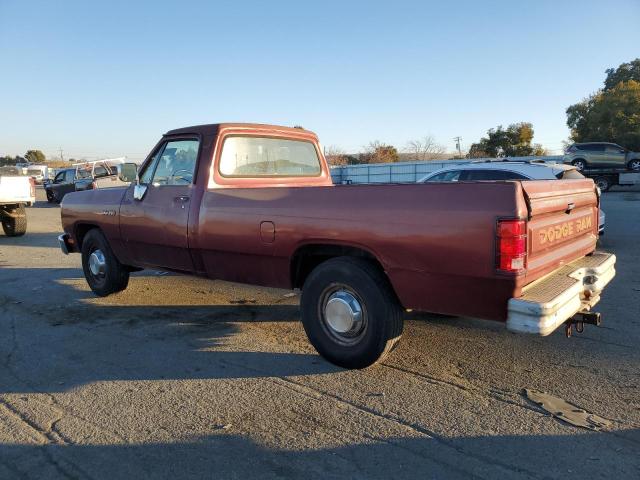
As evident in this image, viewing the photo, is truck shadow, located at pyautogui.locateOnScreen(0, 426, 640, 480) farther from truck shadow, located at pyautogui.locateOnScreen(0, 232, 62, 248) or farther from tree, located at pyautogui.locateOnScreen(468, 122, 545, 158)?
tree, located at pyautogui.locateOnScreen(468, 122, 545, 158)

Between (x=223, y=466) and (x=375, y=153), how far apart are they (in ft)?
Result: 163

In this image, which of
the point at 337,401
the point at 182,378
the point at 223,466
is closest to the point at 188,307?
the point at 182,378

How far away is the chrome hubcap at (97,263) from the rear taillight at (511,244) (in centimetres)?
489

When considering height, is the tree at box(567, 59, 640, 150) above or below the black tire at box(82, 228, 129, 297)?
above

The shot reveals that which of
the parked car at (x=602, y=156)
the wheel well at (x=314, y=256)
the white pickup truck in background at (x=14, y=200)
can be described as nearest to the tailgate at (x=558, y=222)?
the wheel well at (x=314, y=256)

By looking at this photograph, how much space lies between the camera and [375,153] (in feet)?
167

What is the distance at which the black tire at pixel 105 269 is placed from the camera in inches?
241

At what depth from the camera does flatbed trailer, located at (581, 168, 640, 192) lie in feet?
77.0

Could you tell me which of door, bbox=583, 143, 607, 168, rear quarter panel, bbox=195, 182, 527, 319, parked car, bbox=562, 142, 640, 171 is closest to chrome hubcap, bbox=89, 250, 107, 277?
rear quarter panel, bbox=195, 182, 527, 319

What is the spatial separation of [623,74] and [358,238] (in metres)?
49.4

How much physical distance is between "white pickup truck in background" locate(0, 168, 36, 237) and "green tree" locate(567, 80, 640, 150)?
1403 inches

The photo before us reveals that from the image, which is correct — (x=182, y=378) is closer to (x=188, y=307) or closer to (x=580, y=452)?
(x=188, y=307)

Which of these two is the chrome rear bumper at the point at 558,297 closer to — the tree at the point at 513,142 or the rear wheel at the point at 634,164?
the rear wheel at the point at 634,164

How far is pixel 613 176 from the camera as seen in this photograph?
80.2ft
